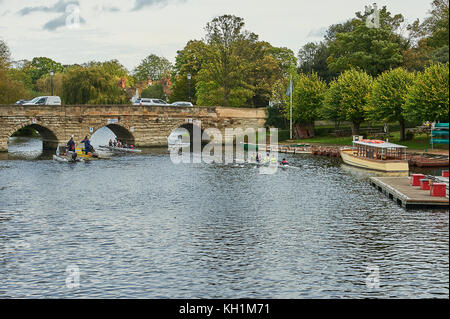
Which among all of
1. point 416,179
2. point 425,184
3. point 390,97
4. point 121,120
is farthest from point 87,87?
point 425,184

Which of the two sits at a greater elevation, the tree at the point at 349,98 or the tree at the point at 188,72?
the tree at the point at 188,72

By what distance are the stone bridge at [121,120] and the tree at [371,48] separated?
2115 centimetres

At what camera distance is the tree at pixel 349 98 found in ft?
335

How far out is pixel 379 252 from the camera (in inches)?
1281

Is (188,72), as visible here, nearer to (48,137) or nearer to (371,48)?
(371,48)

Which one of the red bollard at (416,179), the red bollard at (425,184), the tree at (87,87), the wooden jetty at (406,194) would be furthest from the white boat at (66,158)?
the red bollard at (425,184)

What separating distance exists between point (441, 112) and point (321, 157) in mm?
19433

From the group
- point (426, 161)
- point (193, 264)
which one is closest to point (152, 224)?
point (193, 264)

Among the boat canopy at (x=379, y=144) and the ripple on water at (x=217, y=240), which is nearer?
the ripple on water at (x=217, y=240)

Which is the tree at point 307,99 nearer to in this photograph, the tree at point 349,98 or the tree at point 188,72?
the tree at point 349,98

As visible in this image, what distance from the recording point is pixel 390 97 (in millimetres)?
91562

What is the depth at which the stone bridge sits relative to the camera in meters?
95.6

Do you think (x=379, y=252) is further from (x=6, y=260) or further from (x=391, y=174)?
(x=391, y=174)

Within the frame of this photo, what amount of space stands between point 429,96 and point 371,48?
40.3m
